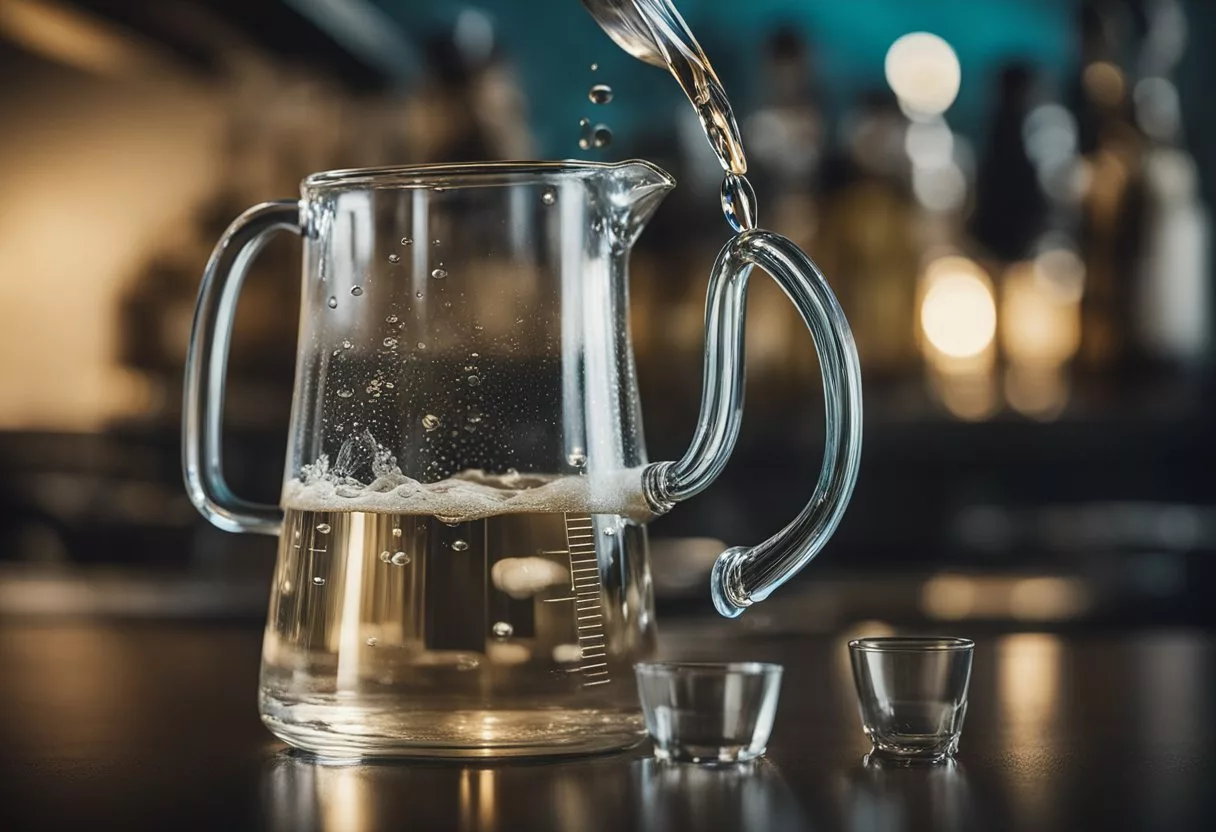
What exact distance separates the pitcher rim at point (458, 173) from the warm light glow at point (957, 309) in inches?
56.8

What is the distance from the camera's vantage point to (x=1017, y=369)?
187 cm

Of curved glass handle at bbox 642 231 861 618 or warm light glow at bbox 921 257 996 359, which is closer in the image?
curved glass handle at bbox 642 231 861 618

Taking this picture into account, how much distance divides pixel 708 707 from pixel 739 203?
0.15 meters

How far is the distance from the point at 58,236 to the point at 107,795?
1.75m

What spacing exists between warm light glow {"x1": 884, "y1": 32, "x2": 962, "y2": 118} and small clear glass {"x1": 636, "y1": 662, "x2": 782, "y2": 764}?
1671mm

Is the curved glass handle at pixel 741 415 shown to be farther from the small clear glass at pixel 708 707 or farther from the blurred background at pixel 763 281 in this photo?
the blurred background at pixel 763 281

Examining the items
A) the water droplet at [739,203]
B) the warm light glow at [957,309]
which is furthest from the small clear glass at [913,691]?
the warm light glow at [957,309]

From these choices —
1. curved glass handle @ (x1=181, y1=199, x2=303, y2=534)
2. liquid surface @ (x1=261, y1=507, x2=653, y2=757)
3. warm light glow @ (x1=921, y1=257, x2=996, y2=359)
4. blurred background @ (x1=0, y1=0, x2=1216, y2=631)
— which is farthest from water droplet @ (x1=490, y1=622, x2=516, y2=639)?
warm light glow @ (x1=921, y1=257, x2=996, y2=359)

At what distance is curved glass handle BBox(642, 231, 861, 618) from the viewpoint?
18.0 inches

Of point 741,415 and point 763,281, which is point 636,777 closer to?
point 741,415

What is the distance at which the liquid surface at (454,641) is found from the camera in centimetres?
45

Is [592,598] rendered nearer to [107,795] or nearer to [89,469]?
[107,795]

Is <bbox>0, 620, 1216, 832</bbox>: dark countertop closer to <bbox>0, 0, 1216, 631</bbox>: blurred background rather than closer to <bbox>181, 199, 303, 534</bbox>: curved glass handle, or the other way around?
<bbox>181, 199, 303, 534</bbox>: curved glass handle

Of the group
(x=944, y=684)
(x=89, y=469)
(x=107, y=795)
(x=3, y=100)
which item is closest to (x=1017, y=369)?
(x=89, y=469)
